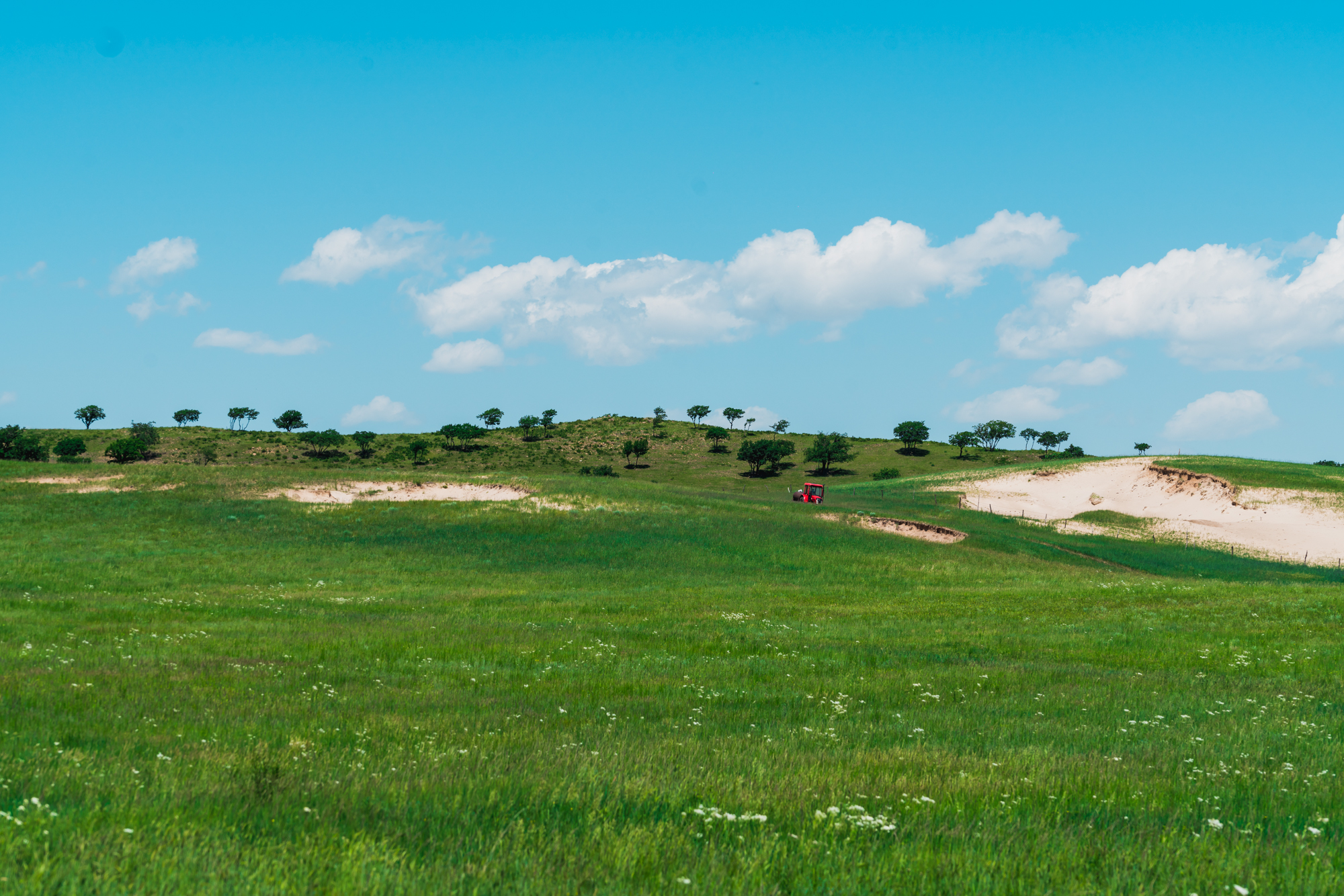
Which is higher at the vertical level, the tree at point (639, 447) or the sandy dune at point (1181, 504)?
the tree at point (639, 447)

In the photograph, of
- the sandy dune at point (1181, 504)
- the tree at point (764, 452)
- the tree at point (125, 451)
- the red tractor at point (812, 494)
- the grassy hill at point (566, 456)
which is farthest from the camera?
the tree at point (764, 452)

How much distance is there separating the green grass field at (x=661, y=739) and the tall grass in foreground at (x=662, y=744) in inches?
2.0

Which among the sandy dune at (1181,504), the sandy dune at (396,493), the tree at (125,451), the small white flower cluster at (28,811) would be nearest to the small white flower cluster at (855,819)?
the small white flower cluster at (28,811)

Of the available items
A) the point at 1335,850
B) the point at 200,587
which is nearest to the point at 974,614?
the point at 1335,850

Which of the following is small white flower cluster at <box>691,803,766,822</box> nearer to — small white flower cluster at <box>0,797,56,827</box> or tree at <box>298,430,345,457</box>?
small white flower cluster at <box>0,797,56,827</box>

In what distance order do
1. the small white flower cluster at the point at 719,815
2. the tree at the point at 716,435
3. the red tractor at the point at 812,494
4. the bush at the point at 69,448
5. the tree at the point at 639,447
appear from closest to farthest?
the small white flower cluster at the point at 719,815, the red tractor at the point at 812,494, the bush at the point at 69,448, the tree at the point at 639,447, the tree at the point at 716,435

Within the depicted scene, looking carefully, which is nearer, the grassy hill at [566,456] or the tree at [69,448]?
the tree at [69,448]

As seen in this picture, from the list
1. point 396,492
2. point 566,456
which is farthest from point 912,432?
point 396,492

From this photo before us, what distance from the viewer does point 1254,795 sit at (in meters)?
8.18

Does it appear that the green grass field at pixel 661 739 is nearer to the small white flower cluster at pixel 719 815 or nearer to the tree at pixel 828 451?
the small white flower cluster at pixel 719 815

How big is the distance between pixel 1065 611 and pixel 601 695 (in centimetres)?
2344

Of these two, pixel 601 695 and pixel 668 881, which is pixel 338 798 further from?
pixel 601 695

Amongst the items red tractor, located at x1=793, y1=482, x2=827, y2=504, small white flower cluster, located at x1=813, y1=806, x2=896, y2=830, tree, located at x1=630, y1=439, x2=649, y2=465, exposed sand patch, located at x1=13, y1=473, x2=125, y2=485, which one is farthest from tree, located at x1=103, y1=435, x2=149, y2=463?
small white flower cluster, located at x1=813, y1=806, x2=896, y2=830

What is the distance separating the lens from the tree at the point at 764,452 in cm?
15638
